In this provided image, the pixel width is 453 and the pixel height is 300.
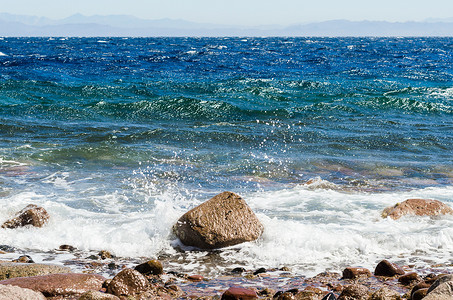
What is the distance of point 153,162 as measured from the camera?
10.8 meters

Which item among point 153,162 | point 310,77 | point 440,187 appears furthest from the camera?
point 310,77

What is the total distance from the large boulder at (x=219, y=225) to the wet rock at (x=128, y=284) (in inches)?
55.8

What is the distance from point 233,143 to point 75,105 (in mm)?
7779

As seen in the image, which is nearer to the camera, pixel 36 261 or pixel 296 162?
pixel 36 261

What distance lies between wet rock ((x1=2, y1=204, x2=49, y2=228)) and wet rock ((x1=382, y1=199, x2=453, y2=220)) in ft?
14.7

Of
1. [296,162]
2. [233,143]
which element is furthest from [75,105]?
[296,162]

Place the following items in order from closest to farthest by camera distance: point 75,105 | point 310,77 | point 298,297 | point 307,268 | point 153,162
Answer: point 298,297 → point 307,268 → point 153,162 → point 75,105 → point 310,77

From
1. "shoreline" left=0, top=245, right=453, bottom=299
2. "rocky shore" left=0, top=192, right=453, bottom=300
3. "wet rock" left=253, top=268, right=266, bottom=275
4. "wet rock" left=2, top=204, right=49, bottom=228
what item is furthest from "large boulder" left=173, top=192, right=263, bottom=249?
"wet rock" left=2, top=204, right=49, bottom=228

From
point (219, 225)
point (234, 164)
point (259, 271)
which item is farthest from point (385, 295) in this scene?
point (234, 164)

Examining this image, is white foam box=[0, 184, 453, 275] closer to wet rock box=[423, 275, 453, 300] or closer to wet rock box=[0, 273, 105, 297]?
wet rock box=[0, 273, 105, 297]

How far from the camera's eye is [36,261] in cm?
550

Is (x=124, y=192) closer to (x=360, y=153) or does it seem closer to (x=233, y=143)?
(x=233, y=143)

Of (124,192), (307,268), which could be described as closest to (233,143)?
(124,192)

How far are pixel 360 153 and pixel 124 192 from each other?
5.81 metres
